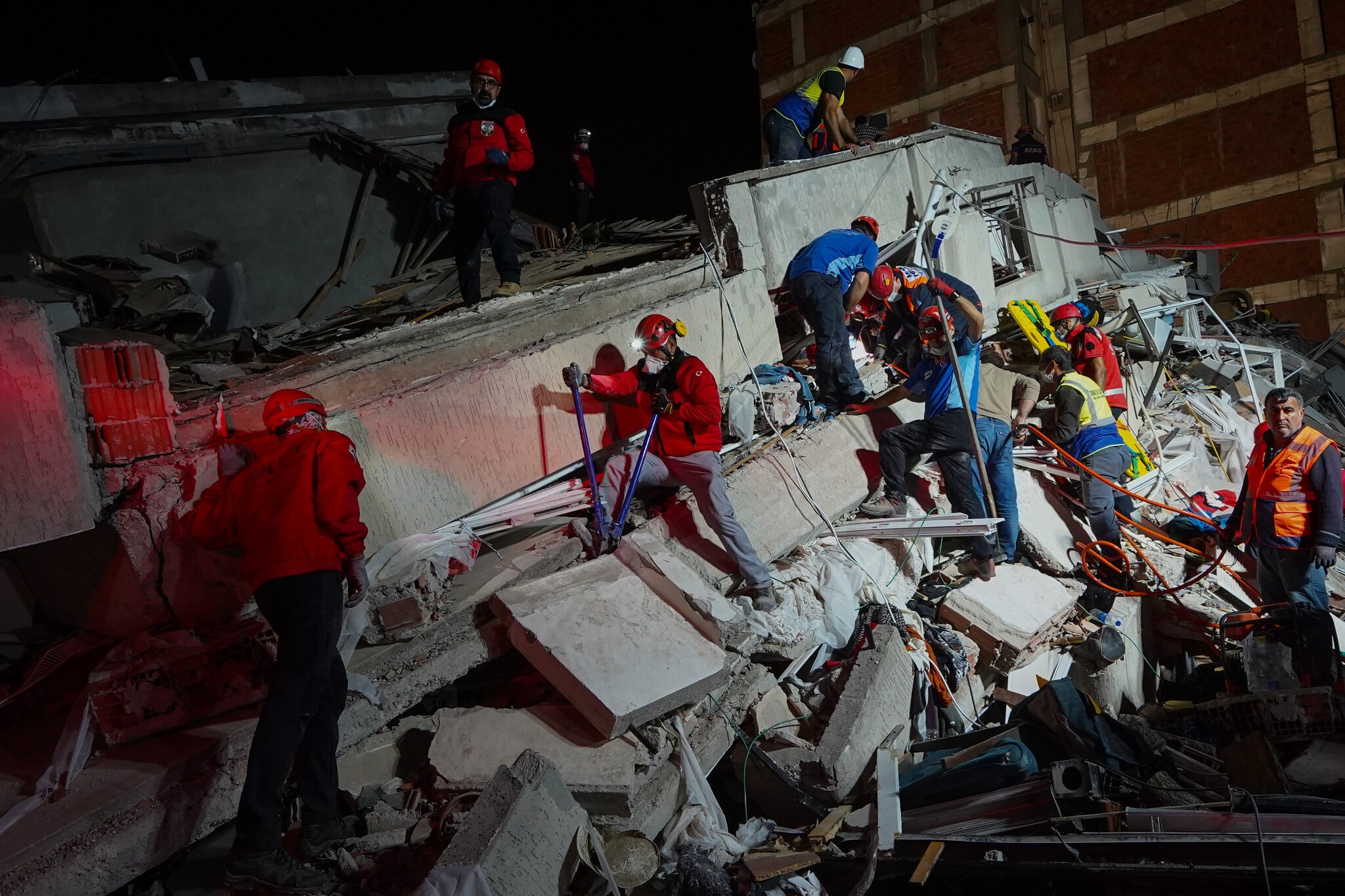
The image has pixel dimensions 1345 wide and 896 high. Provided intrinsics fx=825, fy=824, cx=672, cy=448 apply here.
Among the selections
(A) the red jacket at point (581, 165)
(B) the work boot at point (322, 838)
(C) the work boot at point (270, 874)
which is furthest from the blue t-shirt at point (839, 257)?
(A) the red jacket at point (581, 165)

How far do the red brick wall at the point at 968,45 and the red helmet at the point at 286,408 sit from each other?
19.5 m

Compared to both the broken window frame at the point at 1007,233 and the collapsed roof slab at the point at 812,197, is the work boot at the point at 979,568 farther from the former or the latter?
the broken window frame at the point at 1007,233

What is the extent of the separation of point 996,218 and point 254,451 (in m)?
9.16

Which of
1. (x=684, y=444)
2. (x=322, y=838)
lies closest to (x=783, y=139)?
(x=684, y=444)

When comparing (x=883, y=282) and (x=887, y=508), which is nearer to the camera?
(x=887, y=508)

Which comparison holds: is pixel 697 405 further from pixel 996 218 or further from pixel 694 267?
pixel 996 218

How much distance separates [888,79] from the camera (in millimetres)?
20766

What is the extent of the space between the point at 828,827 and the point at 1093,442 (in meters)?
4.27

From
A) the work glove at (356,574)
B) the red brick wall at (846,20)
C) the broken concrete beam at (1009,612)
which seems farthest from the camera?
the red brick wall at (846,20)

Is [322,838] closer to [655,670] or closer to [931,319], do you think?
[655,670]

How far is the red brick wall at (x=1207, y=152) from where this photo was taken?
54.0 ft

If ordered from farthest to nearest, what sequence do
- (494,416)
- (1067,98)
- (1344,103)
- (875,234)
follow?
1. (1067,98)
2. (1344,103)
3. (875,234)
4. (494,416)

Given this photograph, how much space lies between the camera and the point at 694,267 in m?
7.13

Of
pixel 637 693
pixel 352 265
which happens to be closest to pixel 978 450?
pixel 637 693
